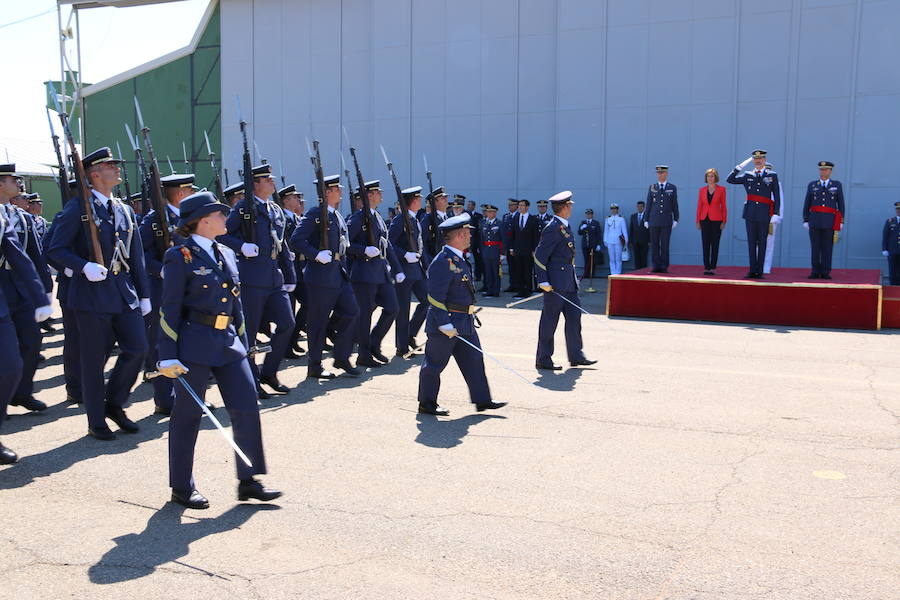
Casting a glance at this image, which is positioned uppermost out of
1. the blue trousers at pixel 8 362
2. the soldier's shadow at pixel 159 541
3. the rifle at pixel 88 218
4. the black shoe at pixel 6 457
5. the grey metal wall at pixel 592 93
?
the grey metal wall at pixel 592 93

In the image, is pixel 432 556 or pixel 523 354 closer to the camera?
pixel 432 556

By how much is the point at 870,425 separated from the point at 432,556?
4.08 metres

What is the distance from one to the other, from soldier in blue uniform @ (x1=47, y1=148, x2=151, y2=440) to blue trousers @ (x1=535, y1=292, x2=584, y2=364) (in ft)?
13.3

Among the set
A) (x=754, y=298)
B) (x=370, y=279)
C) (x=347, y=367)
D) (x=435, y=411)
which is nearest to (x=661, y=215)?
(x=754, y=298)


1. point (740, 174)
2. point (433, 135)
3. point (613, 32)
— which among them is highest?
point (613, 32)

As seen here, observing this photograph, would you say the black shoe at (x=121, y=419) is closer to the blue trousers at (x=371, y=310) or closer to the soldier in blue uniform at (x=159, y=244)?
the soldier in blue uniform at (x=159, y=244)

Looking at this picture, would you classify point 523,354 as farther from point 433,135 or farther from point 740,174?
point 433,135

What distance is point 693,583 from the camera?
357 cm

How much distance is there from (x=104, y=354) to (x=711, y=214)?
10.3 m

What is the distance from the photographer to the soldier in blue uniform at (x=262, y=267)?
7238 mm

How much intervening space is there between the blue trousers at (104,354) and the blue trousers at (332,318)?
88.0 inches

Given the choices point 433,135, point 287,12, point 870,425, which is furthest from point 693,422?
point 287,12

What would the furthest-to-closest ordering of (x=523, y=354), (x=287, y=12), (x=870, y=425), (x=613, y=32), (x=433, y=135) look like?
(x=287, y=12) < (x=433, y=135) < (x=613, y=32) < (x=523, y=354) < (x=870, y=425)

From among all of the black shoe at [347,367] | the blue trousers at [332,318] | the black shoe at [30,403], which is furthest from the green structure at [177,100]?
the black shoe at [30,403]
